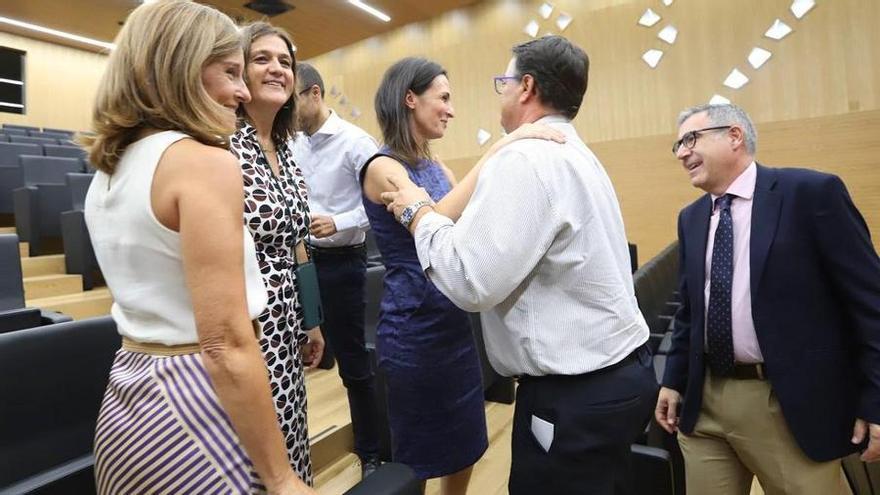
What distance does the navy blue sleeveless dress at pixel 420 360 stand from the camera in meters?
0.81

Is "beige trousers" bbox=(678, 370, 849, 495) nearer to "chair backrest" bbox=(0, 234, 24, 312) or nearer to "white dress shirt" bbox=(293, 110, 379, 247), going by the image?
"white dress shirt" bbox=(293, 110, 379, 247)

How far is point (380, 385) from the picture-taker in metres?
1.25

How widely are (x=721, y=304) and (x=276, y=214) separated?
69 cm

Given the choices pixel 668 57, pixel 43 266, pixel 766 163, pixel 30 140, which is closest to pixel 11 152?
pixel 43 266

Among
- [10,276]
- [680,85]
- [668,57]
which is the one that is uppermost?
[668,57]

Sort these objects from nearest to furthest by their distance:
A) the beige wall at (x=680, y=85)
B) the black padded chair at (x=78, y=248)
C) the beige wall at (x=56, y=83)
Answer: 1. the black padded chair at (x=78, y=248)
2. the beige wall at (x=680, y=85)
3. the beige wall at (x=56, y=83)

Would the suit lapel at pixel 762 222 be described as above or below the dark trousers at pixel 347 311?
above

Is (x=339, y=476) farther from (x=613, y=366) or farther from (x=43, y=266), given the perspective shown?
(x=43, y=266)

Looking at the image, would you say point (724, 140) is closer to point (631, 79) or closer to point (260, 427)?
point (260, 427)

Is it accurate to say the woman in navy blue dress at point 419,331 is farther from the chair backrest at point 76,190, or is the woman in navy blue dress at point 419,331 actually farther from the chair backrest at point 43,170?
the chair backrest at point 43,170

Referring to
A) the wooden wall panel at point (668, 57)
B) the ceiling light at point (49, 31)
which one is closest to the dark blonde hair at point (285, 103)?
the wooden wall panel at point (668, 57)

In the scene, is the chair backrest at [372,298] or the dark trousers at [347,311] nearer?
the dark trousers at [347,311]

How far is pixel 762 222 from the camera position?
0.82 meters

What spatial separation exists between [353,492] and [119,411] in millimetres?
217
